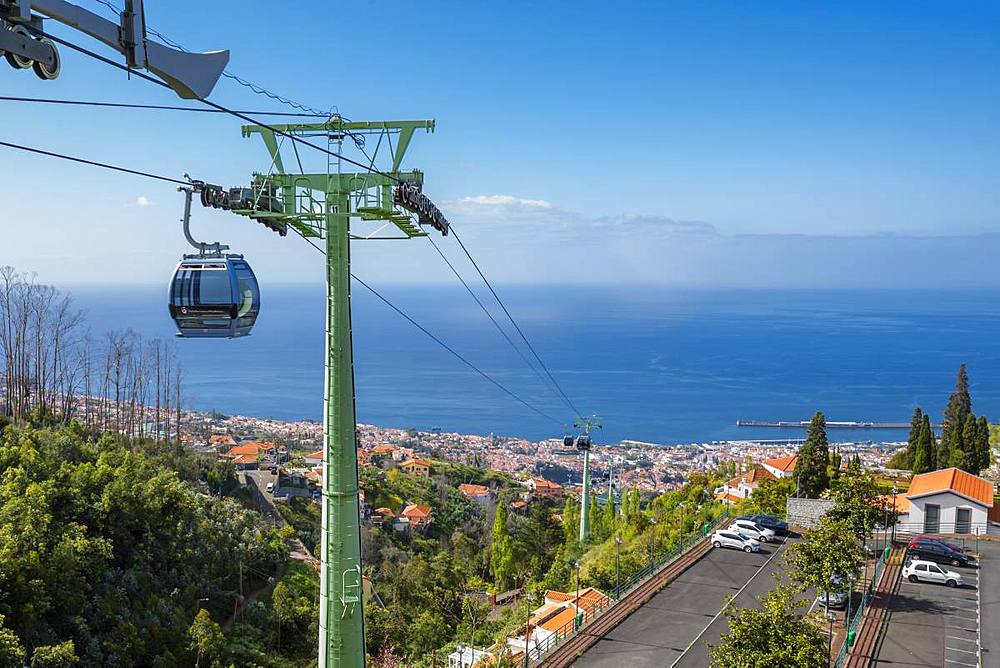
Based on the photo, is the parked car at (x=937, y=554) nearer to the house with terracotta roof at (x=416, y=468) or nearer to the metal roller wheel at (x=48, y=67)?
the metal roller wheel at (x=48, y=67)

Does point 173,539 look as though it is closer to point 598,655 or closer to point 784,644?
point 598,655

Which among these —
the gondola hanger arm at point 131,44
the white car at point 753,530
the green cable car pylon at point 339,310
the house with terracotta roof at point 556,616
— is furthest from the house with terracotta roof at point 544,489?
the gondola hanger arm at point 131,44

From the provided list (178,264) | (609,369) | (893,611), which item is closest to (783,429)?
(609,369)

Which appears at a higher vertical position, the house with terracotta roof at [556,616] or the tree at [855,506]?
the tree at [855,506]

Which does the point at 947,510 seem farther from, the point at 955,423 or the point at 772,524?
the point at 955,423

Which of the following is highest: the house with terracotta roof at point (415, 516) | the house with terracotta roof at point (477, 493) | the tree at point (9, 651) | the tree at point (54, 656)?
the tree at point (9, 651)

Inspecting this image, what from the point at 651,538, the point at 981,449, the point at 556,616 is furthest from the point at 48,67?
the point at 981,449

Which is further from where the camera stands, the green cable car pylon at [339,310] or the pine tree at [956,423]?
the pine tree at [956,423]
